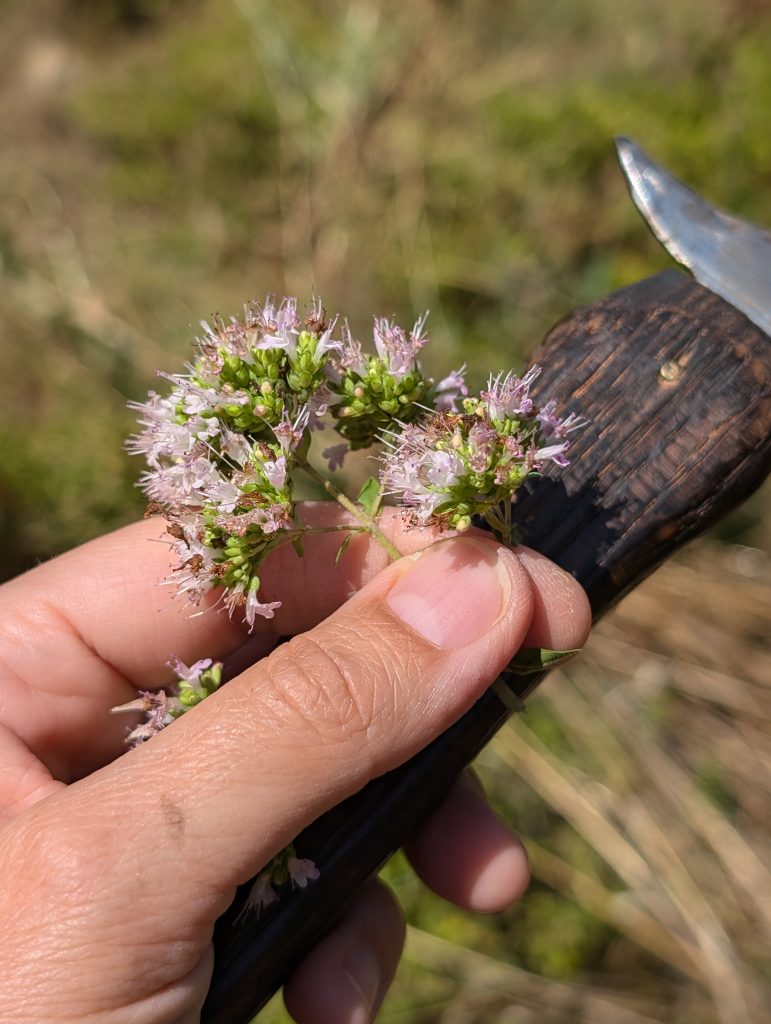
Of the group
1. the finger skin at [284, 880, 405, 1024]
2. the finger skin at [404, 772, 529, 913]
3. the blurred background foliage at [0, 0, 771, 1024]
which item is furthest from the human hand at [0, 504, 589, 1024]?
the blurred background foliage at [0, 0, 771, 1024]

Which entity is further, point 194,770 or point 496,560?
point 496,560

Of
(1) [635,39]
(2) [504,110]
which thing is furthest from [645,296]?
(1) [635,39]

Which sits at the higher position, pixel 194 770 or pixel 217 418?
pixel 217 418

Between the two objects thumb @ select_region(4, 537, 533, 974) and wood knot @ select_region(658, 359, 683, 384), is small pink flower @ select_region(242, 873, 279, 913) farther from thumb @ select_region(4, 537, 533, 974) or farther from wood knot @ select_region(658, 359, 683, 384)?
wood knot @ select_region(658, 359, 683, 384)

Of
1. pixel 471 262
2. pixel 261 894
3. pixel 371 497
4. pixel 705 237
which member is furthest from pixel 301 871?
pixel 471 262

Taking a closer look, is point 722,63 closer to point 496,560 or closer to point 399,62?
point 399,62

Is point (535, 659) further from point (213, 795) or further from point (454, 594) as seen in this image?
point (213, 795)
